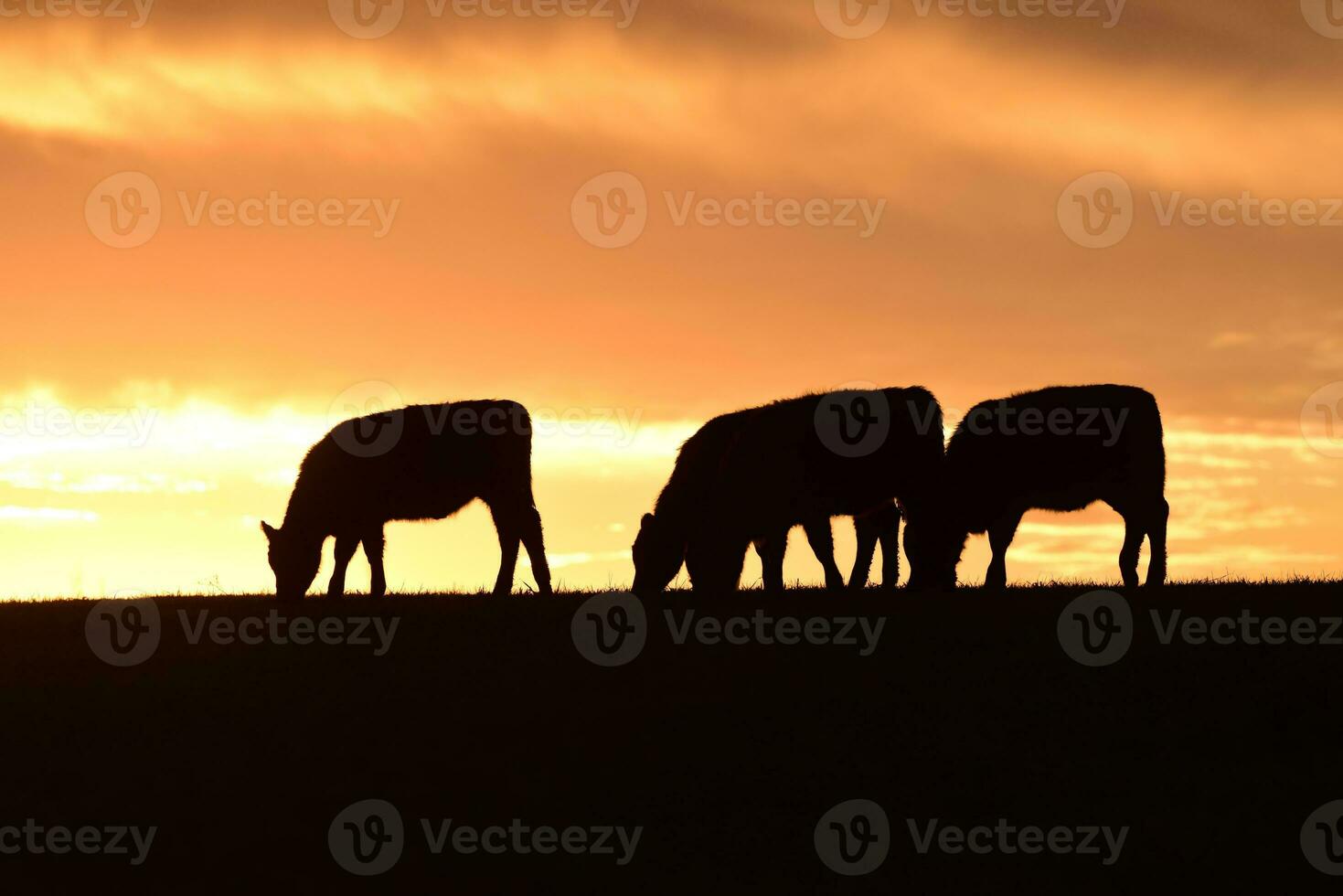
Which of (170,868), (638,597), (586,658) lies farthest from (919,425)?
(170,868)

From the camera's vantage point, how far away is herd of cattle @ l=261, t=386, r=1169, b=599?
22.0 meters

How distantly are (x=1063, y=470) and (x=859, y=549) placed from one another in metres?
3.42

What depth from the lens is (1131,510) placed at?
76.2 ft

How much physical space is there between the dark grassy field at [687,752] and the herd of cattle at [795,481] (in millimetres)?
3580

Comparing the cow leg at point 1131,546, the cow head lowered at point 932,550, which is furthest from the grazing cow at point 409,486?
the cow leg at point 1131,546

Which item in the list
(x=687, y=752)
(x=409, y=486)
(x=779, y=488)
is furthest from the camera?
(x=409, y=486)

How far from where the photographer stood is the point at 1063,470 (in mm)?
23359

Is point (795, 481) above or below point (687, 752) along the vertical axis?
above

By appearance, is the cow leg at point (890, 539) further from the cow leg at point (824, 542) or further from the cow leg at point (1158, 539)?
the cow leg at point (1158, 539)

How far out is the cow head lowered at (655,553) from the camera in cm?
2195

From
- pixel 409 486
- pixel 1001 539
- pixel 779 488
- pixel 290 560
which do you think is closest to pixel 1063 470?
pixel 1001 539

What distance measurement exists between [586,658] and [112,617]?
7.11 meters

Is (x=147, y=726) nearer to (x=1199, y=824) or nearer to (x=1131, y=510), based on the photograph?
(x=1199, y=824)

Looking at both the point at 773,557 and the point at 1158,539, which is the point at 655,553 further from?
the point at 1158,539
